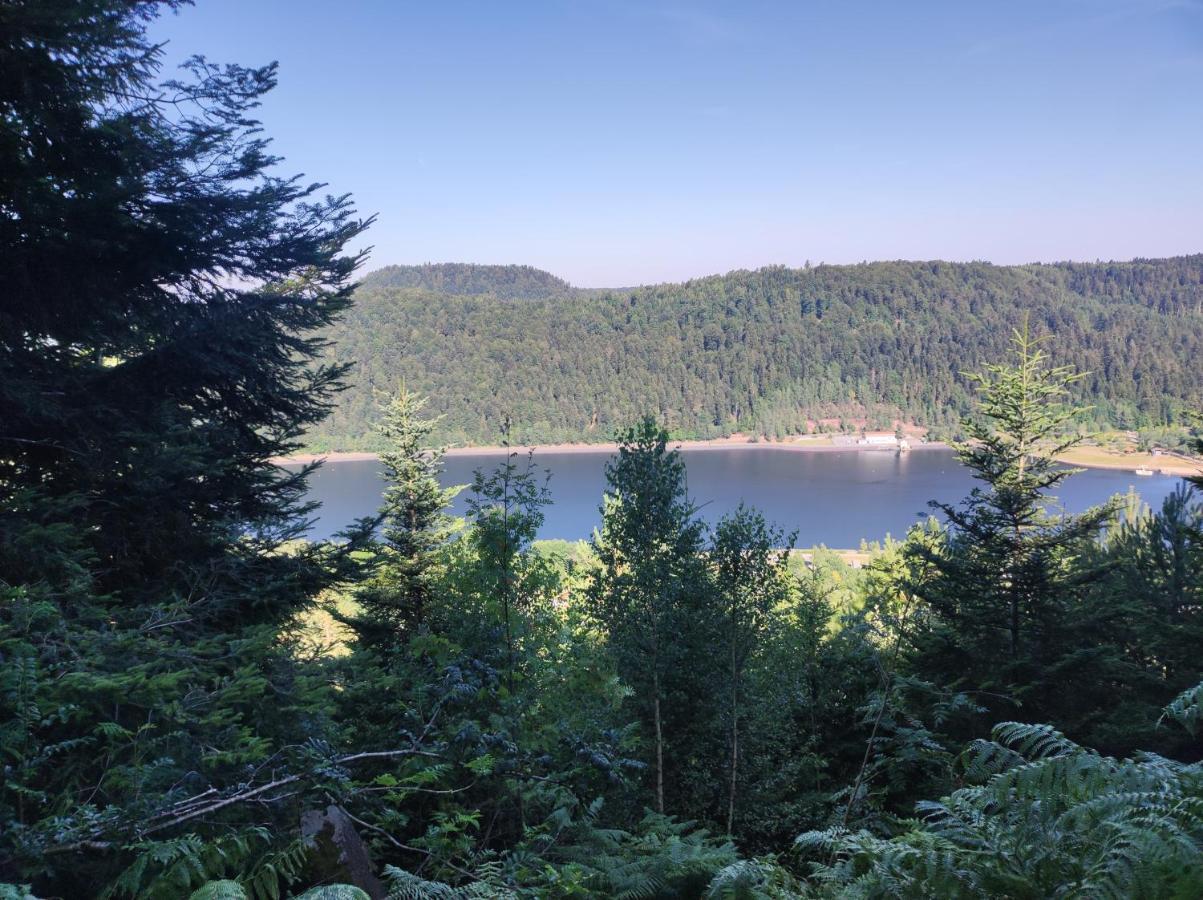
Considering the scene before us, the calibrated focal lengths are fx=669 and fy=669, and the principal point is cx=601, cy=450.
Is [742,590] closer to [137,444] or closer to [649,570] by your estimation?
[649,570]

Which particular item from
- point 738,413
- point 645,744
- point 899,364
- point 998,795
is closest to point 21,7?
point 998,795

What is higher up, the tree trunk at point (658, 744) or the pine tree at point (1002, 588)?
the pine tree at point (1002, 588)

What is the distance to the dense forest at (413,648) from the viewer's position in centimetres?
200

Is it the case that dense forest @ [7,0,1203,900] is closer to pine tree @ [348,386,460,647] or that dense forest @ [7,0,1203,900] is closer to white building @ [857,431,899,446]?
pine tree @ [348,386,460,647]

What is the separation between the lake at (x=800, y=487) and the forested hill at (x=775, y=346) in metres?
14.0

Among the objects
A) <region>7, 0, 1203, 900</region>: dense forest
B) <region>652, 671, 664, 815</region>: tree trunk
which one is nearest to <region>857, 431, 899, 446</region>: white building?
<region>7, 0, 1203, 900</region>: dense forest

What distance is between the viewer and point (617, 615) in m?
9.25

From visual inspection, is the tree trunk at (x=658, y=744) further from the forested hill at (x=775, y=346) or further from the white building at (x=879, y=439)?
the white building at (x=879, y=439)

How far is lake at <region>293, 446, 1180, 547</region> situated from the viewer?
2345 inches

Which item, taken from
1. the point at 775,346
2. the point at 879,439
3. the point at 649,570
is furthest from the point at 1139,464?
the point at 649,570

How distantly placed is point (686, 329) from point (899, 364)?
164 feet

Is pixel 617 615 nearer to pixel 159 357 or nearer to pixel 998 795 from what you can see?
pixel 159 357

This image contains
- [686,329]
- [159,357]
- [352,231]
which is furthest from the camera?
[686,329]

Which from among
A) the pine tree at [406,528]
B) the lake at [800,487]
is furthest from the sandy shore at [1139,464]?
the pine tree at [406,528]
